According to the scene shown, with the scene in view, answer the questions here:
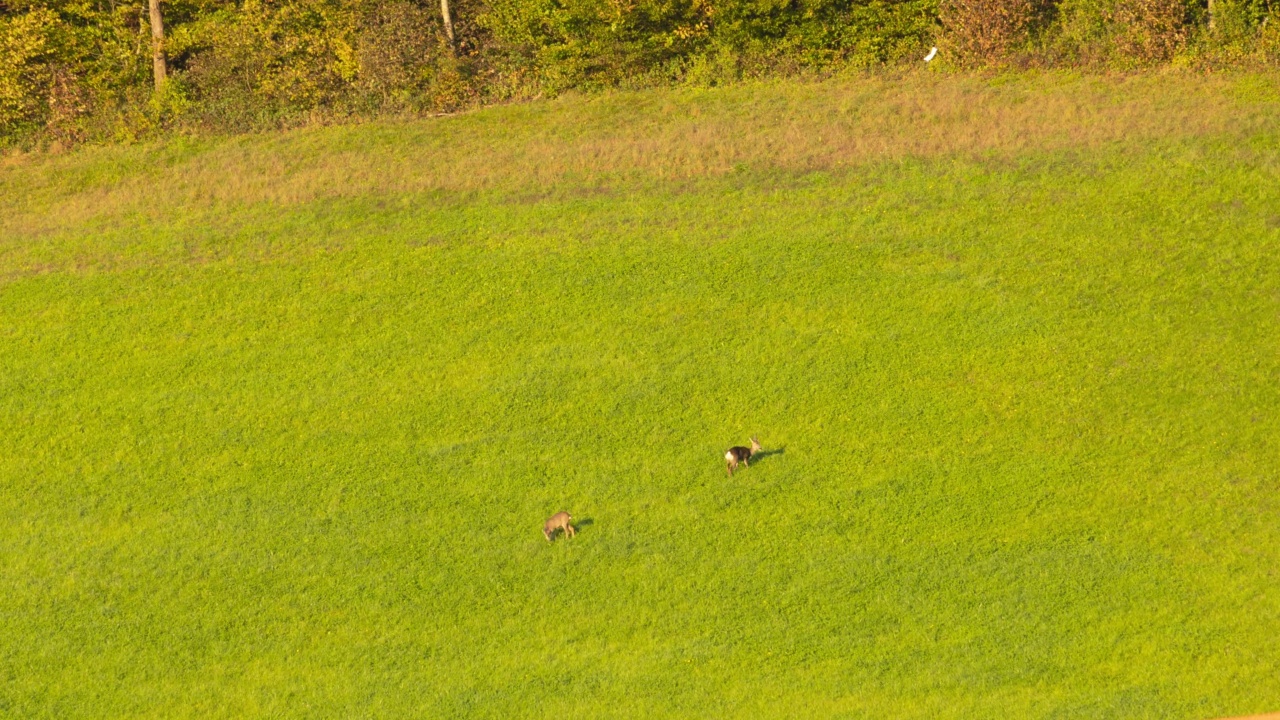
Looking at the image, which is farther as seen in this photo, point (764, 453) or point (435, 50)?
point (435, 50)

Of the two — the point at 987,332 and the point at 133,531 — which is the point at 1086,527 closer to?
the point at 987,332

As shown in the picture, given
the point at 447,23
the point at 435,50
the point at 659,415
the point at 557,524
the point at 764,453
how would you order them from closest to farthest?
the point at 557,524 → the point at 764,453 → the point at 659,415 → the point at 435,50 → the point at 447,23

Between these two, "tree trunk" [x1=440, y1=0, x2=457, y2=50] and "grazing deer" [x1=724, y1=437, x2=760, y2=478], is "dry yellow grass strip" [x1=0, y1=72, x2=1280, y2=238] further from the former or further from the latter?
"grazing deer" [x1=724, y1=437, x2=760, y2=478]

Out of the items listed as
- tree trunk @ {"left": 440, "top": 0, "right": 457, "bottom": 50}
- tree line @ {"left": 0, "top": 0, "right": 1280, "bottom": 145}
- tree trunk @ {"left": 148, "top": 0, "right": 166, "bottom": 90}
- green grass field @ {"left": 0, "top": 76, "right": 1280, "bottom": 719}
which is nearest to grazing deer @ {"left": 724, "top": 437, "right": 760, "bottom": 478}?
green grass field @ {"left": 0, "top": 76, "right": 1280, "bottom": 719}

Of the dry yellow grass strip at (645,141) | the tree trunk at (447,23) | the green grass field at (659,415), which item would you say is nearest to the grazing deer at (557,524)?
the green grass field at (659,415)

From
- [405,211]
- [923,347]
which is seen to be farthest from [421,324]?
[923,347]

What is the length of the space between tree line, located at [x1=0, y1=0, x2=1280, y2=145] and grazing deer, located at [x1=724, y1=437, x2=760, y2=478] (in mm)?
18337

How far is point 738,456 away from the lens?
92.3 ft

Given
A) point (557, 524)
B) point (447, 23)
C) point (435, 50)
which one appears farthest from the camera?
point (447, 23)

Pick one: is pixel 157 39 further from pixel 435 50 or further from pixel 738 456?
pixel 738 456

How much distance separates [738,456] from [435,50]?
21.9m

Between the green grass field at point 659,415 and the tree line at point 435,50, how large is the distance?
2.21 metres

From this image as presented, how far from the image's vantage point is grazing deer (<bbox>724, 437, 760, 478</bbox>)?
28.1m

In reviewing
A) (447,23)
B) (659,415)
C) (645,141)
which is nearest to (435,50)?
(447,23)
